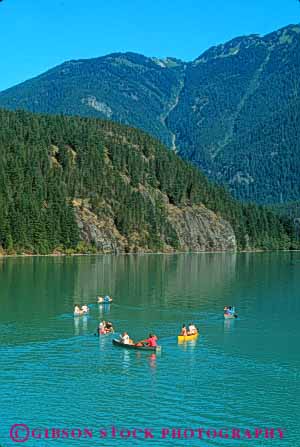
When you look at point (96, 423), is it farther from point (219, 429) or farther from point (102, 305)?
point (102, 305)

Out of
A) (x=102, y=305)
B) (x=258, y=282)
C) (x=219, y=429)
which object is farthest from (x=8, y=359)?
(x=258, y=282)

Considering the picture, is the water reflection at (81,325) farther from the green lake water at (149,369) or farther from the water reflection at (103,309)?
the water reflection at (103,309)

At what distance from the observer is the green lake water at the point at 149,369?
142 feet

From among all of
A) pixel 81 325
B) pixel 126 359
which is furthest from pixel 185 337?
pixel 81 325

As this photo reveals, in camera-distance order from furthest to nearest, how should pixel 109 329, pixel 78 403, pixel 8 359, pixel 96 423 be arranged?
1. pixel 109 329
2. pixel 8 359
3. pixel 78 403
4. pixel 96 423

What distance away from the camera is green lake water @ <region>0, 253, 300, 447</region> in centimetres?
4322

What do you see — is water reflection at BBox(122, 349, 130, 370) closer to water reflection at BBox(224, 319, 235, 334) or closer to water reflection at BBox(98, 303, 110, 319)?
water reflection at BBox(224, 319, 235, 334)

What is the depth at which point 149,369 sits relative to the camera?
2232 inches

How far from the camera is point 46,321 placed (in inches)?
3140

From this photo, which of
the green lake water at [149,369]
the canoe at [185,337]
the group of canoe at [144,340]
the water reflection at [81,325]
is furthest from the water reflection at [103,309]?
the canoe at [185,337]

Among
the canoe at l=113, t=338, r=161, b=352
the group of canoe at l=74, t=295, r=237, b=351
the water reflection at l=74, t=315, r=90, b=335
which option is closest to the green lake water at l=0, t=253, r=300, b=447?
the water reflection at l=74, t=315, r=90, b=335

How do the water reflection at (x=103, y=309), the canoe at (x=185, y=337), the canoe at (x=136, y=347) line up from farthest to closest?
1. the water reflection at (x=103, y=309)
2. the canoe at (x=185, y=337)
3. the canoe at (x=136, y=347)

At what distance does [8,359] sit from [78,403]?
13.9m

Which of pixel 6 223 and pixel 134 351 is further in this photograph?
pixel 6 223
